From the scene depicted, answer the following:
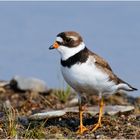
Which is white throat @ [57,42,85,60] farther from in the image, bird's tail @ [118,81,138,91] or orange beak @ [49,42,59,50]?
bird's tail @ [118,81,138,91]

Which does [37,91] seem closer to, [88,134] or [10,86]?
[10,86]

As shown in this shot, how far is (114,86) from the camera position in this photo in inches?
325

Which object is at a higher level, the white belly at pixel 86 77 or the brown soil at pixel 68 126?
the white belly at pixel 86 77

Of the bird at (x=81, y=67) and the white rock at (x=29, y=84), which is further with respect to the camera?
the white rock at (x=29, y=84)

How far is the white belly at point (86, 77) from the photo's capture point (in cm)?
773

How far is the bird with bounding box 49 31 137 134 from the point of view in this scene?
775 cm

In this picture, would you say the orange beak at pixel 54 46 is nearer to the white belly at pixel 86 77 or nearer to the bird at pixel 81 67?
the bird at pixel 81 67

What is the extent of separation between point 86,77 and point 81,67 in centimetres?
14

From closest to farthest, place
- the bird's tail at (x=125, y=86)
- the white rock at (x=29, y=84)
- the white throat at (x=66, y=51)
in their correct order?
the white throat at (x=66, y=51) → the bird's tail at (x=125, y=86) → the white rock at (x=29, y=84)

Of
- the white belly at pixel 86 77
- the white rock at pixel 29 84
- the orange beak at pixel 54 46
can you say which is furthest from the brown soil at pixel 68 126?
the white rock at pixel 29 84

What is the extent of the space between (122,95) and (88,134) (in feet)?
22.0

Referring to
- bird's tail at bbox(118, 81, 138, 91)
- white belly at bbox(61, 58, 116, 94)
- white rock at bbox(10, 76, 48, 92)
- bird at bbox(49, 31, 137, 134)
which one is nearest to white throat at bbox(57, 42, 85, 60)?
bird at bbox(49, 31, 137, 134)

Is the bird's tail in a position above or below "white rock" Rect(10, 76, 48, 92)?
above

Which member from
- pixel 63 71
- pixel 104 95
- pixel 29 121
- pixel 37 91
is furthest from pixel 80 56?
pixel 37 91
